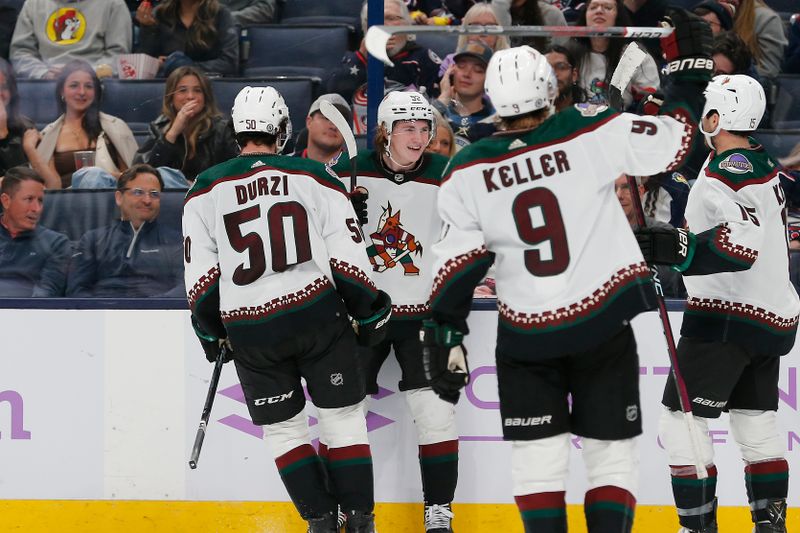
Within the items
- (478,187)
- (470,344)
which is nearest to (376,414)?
(470,344)

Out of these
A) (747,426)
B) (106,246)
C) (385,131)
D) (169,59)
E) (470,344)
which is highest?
(169,59)

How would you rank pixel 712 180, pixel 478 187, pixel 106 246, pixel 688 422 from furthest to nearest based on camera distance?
pixel 106 246, pixel 712 180, pixel 688 422, pixel 478 187

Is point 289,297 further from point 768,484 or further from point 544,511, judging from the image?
point 768,484

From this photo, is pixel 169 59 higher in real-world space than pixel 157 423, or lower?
higher

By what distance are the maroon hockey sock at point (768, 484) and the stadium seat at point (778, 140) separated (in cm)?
150

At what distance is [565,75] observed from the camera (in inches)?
186

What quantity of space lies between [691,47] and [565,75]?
1.98 m

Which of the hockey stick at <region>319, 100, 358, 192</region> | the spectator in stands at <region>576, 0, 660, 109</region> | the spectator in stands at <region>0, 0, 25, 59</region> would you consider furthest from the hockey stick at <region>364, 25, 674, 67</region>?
the spectator in stands at <region>0, 0, 25, 59</region>

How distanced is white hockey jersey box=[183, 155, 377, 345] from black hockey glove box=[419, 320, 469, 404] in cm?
45

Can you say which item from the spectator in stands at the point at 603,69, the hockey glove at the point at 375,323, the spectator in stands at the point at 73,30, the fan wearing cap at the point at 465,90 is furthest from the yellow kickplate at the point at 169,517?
the spectator in stands at the point at 73,30

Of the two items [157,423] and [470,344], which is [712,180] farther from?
[157,423]

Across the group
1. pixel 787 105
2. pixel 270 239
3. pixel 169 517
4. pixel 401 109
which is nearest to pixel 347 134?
pixel 401 109

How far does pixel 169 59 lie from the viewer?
5320 millimetres

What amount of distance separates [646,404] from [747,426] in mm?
320
